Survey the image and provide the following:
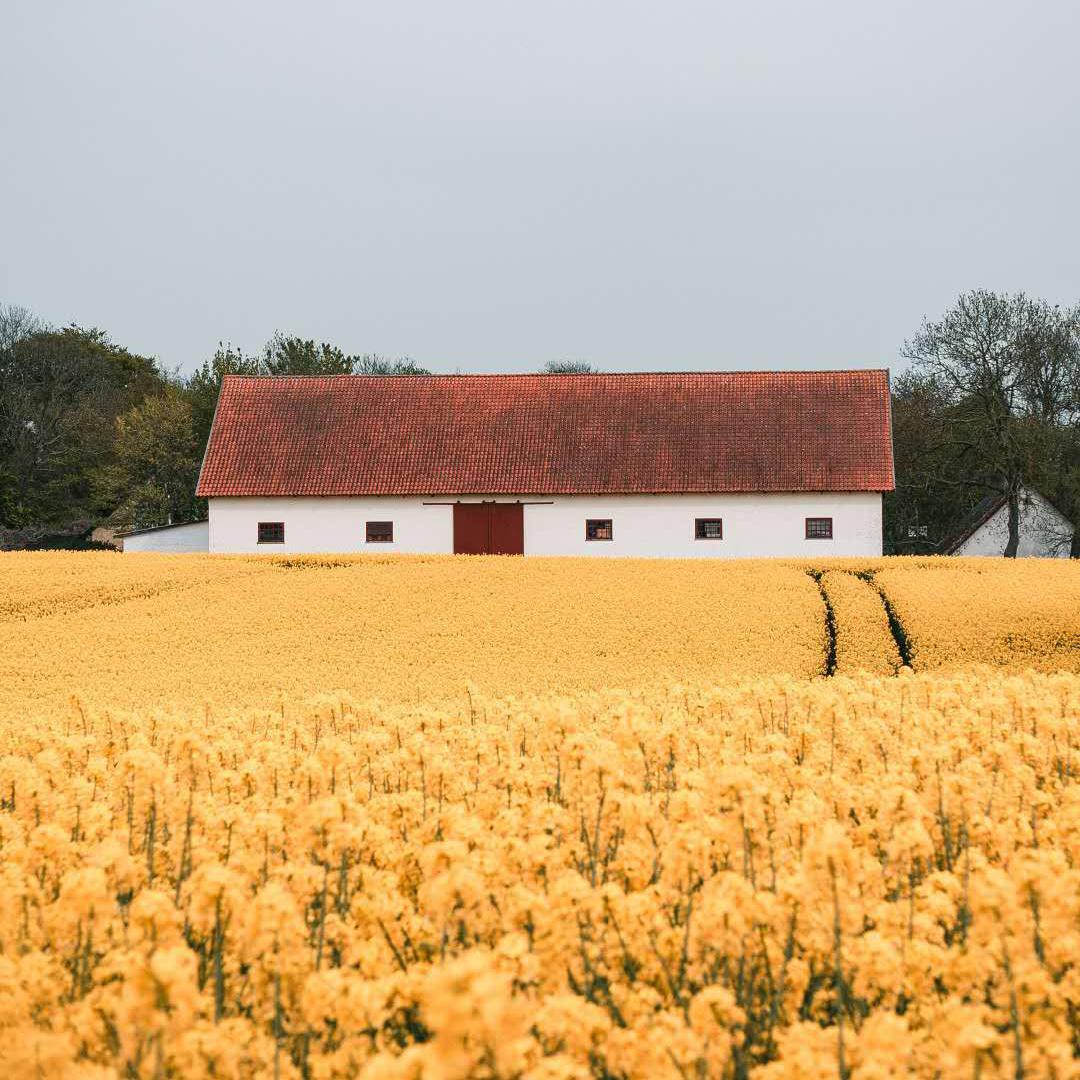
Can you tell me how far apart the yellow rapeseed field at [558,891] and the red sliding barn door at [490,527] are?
2722 cm

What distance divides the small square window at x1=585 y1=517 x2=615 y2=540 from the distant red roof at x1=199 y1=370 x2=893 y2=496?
1.01 meters

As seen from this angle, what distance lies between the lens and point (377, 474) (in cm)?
3719

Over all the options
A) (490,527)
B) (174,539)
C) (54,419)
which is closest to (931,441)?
(490,527)

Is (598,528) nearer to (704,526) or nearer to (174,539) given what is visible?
(704,526)

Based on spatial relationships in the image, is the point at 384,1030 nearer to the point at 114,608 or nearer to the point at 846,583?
the point at 114,608

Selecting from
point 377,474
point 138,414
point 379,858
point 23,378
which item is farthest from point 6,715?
point 23,378

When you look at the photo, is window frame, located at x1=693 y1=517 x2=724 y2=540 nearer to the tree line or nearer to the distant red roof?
the distant red roof

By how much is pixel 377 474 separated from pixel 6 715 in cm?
2717

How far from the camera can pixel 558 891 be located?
3.40 meters

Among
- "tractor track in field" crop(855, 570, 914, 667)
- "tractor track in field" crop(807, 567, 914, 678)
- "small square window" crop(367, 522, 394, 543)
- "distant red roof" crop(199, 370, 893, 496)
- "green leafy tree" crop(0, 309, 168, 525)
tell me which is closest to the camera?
"tractor track in field" crop(807, 567, 914, 678)

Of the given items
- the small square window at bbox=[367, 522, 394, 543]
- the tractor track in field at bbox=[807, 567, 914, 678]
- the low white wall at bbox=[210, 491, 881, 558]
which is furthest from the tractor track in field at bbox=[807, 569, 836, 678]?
the small square window at bbox=[367, 522, 394, 543]

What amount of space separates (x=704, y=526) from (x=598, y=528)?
3.64m

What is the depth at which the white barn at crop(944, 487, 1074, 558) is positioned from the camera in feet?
157

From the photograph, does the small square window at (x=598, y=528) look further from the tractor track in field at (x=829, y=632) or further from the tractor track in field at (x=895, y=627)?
the tractor track in field at (x=895, y=627)
